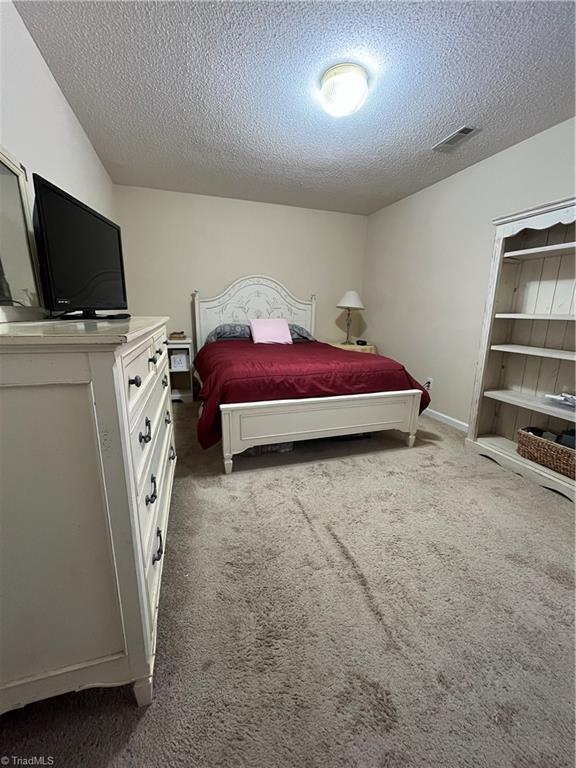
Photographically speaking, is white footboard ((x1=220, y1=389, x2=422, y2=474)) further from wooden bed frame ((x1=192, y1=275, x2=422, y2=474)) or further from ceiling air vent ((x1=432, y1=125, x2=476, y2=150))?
ceiling air vent ((x1=432, y1=125, x2=476, y2=150))

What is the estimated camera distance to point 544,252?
2008mm

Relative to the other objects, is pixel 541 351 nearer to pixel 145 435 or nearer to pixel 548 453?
pixel 548 453

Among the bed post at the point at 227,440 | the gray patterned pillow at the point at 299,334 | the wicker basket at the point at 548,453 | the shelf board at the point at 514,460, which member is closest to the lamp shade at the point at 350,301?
the gray patterned pillow at the point at 299,334

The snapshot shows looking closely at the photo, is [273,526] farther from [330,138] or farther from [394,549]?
[330,138]

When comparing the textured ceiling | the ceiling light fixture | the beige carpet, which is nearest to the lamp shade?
the textured ceiling

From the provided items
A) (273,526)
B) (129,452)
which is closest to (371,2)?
(129,452)

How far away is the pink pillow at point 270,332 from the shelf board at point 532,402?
208cm

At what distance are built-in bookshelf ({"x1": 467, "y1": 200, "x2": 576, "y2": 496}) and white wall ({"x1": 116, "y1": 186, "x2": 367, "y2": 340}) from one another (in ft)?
7.52

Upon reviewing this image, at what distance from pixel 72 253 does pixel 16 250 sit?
191 millimetres

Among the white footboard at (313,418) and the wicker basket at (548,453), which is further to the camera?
the white footboard at (313,418)

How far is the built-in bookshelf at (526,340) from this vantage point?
1.99 meters

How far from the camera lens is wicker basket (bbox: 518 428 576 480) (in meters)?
1.85

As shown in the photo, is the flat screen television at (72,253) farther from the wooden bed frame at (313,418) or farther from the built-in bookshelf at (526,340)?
the built-in bookshelf at (526,340)

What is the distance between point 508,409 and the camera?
8.18 ft
